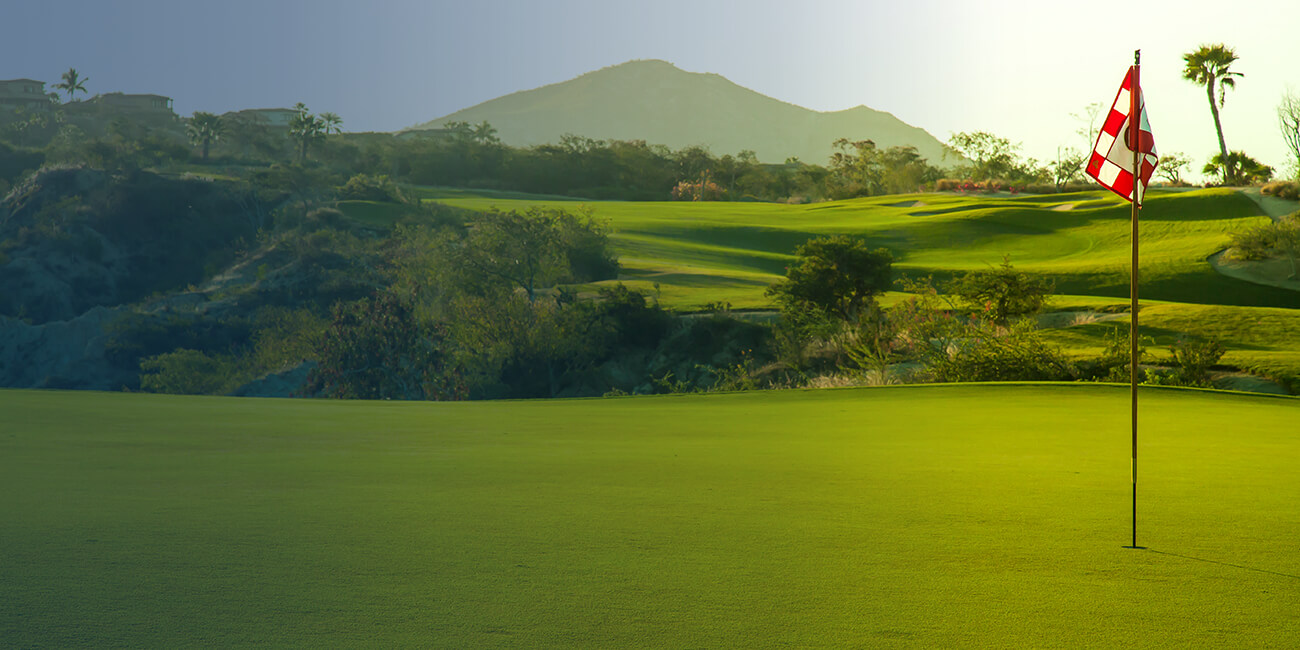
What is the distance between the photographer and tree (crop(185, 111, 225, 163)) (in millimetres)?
82625

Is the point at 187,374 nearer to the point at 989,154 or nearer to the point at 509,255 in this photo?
the point at 509,255

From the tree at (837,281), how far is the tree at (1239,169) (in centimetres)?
4357

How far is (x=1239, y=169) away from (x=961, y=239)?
22.7 m

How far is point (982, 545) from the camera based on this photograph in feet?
15.1

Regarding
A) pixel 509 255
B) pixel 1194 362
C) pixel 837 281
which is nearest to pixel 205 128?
pixel 509 255

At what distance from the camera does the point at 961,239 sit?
4944 centimetres

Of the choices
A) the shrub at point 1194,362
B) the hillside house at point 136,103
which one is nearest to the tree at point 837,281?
the shrub at point 1194,362

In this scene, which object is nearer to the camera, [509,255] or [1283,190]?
[509,255]

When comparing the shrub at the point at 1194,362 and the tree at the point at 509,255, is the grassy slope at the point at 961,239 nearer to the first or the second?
the tree at the point at 509,255

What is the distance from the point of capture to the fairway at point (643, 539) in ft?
11.0

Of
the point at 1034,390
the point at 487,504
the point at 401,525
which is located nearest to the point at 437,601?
the point at 401,525

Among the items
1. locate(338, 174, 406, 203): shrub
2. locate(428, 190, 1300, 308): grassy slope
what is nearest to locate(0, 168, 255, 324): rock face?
locate(338, 174, 406, 203): shrub

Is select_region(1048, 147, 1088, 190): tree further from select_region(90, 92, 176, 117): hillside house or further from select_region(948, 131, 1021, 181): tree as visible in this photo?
select_region(90, 92, 176, 117): hillside house

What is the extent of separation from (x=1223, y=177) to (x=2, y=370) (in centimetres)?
6484
